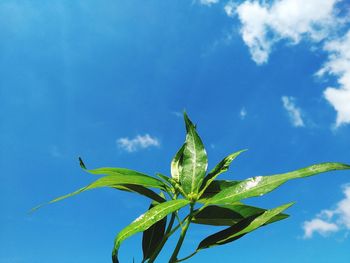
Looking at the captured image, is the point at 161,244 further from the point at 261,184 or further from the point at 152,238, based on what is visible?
the point at 261,184

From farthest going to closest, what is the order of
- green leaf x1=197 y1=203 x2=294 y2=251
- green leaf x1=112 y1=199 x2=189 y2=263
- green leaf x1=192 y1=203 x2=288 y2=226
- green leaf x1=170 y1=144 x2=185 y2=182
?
green leaf x1=170 y1=144 x2=185 y2=182 < green leaf x1=192 y1=203 x2=288 y2=226 < green leaf x1=197 y1=203 x2=294 y2=251 < green leaf x1=112 y1=199 x2=189 y2=263

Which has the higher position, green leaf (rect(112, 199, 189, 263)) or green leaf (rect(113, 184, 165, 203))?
green leaf (rect(113, 184, 165, 203))

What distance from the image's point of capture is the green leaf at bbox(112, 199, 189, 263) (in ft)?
4.46

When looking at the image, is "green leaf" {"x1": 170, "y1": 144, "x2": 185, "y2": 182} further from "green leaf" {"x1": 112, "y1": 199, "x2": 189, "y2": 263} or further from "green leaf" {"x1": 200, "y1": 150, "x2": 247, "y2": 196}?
"green leaf" {"x1": 112, "y1": 199, "x2": 189, "y2": 263}

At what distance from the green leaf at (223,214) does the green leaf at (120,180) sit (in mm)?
199

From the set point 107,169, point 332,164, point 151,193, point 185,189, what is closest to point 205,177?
point 185,189

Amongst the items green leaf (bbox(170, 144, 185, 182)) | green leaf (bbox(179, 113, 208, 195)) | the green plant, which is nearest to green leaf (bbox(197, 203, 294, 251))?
the green plant

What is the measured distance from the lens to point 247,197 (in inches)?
58.9

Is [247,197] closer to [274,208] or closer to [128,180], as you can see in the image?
[274,208]

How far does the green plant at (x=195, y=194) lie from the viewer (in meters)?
1.45

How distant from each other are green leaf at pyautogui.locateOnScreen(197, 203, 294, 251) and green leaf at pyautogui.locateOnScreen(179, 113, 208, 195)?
0.19 meters

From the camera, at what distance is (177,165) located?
186 centimetres

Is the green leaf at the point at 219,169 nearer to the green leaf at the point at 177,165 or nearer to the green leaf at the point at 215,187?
the green leaf at the point at 215,187

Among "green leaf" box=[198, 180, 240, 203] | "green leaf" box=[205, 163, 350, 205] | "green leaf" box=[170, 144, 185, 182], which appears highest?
"green leaf" box=[170, 144, 185, 182]
